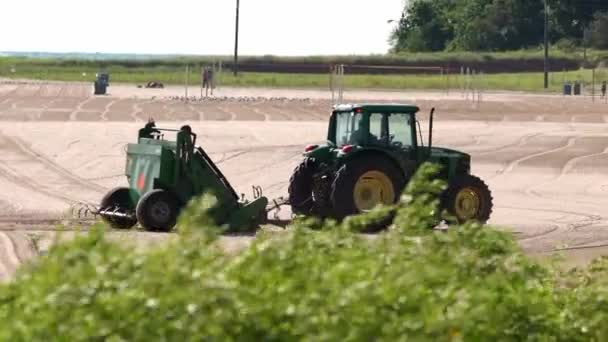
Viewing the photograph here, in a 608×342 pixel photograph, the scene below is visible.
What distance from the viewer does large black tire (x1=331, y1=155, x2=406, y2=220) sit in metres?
19.6

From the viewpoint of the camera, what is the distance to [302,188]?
20656 mm

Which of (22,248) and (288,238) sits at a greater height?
(288,238)

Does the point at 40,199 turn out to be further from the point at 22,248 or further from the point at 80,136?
the point at 80,136

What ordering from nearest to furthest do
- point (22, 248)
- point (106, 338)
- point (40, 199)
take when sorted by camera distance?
point (106, 338) → point (22, 248) → point (40, 199)

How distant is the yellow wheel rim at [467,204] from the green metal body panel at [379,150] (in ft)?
0.99

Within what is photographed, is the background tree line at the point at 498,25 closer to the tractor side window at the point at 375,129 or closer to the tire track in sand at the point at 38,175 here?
the tire track in sand at the point at 38,175

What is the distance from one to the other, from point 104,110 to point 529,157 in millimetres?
22134

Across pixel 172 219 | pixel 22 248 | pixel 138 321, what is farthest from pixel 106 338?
pixel 172 219

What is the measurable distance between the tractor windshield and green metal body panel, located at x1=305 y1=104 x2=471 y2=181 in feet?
0.14

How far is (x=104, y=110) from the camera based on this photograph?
175 feet

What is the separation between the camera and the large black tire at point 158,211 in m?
19.8

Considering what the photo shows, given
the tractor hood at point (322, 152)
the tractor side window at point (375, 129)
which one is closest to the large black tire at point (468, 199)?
the tractor side window at point (375, 129)

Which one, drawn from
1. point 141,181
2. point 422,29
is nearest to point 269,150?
point 141,181

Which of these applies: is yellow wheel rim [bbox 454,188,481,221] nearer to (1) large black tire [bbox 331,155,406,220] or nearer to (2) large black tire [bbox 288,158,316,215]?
(1) large black tire [bbox 331,155,406,220]
